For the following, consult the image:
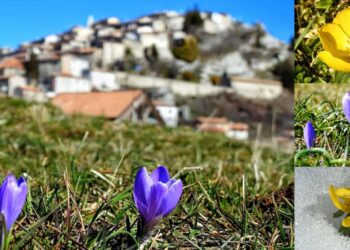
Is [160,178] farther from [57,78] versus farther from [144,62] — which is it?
[144,62]

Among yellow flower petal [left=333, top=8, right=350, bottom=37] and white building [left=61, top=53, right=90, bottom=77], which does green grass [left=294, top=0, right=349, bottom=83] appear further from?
white building [left=61, top=53, right=90, bottom=77]

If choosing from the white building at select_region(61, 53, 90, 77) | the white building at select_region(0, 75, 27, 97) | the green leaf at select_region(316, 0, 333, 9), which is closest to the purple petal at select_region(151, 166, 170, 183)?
the green leaf at select_region(316, 0, 333, 9)

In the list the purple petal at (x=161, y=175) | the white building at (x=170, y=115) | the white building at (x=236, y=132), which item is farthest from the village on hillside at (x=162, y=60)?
the purple petal at (x=161, y=175)

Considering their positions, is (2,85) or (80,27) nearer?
(2,85)

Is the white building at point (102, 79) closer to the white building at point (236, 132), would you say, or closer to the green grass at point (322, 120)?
the white building at point (236, 132)

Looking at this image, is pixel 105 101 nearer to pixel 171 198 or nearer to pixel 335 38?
pixel 335 38

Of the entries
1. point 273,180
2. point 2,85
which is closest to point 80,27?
point 2,85
